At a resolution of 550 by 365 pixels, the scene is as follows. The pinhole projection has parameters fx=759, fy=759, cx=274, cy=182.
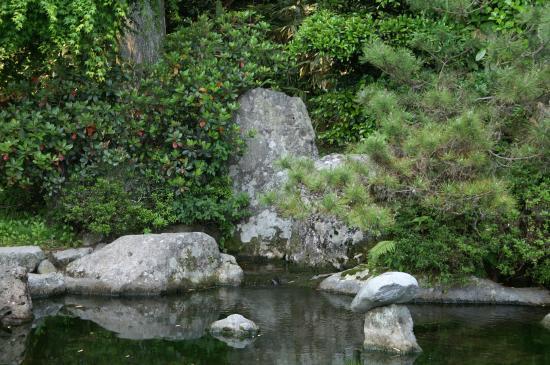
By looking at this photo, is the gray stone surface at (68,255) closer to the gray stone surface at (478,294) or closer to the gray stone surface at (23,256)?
the gray stone surface at (23,256)

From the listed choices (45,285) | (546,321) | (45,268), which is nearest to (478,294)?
(546,321)

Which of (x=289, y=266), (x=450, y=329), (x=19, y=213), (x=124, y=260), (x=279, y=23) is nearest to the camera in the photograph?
(x=450, y=329)

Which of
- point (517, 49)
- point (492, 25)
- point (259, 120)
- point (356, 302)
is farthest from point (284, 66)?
point (356, 302)

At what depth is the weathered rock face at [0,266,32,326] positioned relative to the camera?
8117 mm

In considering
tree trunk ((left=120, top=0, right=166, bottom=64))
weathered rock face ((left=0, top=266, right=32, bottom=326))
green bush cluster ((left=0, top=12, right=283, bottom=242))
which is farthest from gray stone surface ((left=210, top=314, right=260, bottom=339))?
tree trunk ((left=120, top=0, right=166, bottom=64))

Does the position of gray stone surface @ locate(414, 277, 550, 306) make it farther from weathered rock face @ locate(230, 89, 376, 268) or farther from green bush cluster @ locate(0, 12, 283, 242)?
green bush cluster @ locate(0, 12, 283, 242)

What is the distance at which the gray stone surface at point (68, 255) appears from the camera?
9906 millimetres

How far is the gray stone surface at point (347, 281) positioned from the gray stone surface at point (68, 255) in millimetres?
3196

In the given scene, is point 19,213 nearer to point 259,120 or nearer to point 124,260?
point 124,260

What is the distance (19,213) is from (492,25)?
761 centimetres

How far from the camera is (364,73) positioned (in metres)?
12.8

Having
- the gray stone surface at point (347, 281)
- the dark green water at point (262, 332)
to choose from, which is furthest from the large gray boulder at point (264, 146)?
the dark green water at point (262, 332)

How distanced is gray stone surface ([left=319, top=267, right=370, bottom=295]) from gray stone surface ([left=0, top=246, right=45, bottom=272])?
11.9ft

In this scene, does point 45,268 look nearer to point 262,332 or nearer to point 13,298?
point 13,298
